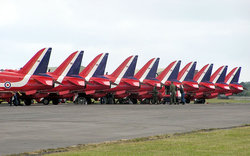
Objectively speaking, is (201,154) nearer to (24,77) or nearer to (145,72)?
(24,77)

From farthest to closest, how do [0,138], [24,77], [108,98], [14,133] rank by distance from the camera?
[108,98] < [24,77] < [14,133] < [0,138]

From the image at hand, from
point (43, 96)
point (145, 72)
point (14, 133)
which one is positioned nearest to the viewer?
point (14, 133)

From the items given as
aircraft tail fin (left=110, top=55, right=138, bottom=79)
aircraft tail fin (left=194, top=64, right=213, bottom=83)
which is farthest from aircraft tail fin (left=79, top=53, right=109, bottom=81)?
aircraft tail fin (left=194, top=64, right=213, bottom=83)

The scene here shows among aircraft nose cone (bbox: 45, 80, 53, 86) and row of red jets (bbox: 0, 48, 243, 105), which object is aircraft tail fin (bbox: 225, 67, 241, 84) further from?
aircraft nose cone (bbox: 45, 80, 53, 86)

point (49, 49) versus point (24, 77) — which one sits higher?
point (49, 49)

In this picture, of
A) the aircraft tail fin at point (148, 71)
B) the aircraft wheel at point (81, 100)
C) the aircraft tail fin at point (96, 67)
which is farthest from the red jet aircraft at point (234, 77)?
the aircraft wheel at point (81, 100)

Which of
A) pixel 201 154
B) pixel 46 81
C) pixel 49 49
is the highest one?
pixel 49 49

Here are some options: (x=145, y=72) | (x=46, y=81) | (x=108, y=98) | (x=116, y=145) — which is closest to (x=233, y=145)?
(x=116, y=145)

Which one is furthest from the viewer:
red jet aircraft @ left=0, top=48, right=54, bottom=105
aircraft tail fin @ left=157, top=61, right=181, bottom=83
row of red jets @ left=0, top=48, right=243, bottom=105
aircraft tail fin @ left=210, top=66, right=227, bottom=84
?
aircraft tail fin @ left=210, top=66, right=227, bottom=84

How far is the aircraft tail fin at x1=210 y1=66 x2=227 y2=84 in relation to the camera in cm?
5547

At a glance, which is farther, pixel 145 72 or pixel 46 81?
pixel 145 72

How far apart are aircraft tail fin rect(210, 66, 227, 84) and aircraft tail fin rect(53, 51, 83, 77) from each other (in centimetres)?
2220

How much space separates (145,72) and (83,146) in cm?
3731

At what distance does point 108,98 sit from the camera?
4369cm
